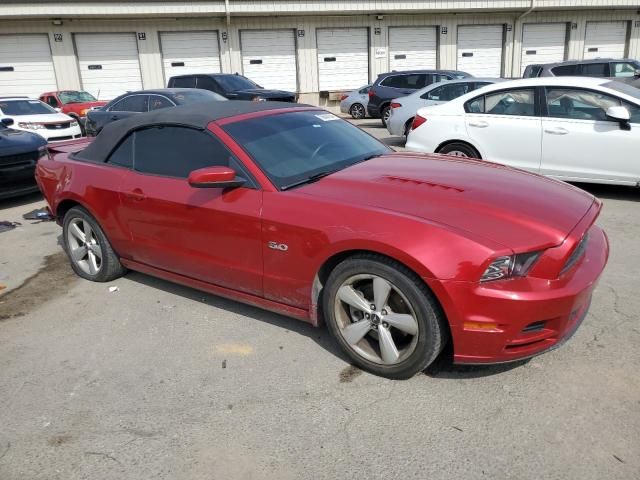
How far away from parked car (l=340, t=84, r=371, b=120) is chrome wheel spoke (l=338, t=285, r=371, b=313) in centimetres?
1636

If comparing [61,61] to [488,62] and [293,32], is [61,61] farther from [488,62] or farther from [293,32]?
[488,62]

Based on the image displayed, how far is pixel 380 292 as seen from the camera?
294 centimetres

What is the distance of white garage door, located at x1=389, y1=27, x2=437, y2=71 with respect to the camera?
2445cm

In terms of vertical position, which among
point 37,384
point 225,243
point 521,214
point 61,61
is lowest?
→ point 37,384

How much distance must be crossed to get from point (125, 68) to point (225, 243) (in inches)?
854

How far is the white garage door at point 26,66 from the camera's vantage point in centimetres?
2127

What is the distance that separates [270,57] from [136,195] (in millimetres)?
20962

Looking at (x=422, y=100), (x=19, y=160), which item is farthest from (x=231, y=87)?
(x=19, y=160)

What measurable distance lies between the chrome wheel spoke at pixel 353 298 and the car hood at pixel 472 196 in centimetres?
50

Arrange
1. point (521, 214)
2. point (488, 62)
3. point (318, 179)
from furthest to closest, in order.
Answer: point (488, 62) → point (318, 179) → point (521, 214)

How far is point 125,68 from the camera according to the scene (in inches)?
886

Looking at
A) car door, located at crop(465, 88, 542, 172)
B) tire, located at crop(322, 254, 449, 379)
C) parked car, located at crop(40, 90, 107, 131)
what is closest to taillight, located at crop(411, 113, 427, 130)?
car door, located at crop(465, 88, 542, 172)

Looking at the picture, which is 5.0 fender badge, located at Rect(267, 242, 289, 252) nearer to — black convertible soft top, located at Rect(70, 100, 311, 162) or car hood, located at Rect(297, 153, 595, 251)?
car hood, located at Rect(297, 153, 595, 251)

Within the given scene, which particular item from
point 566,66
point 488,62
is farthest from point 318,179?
point 488,62
